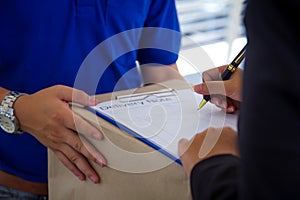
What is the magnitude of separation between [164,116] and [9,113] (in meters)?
0.28

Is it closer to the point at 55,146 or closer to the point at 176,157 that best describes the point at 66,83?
the point at 55,146

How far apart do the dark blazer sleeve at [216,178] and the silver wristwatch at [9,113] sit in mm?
397

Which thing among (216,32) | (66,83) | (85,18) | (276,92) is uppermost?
(276,92)

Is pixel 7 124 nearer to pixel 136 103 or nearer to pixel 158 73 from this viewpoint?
pixel 136 103

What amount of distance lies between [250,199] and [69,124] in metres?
→ 0.37

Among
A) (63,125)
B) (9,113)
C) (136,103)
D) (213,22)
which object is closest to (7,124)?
(9,113)

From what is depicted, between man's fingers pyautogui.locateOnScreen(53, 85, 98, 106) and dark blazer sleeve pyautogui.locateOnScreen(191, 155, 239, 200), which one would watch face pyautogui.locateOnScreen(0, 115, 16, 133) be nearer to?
man's fingers pyautogui.locateOnScreen(53, 85, 98, 106)

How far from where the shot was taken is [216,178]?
0.46 meters

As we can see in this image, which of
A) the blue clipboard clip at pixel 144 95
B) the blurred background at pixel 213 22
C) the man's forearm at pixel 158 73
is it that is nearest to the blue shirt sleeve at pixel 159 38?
the man's forearm at pixel 158 73

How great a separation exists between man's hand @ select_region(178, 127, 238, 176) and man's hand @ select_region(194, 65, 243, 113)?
0.51 feet

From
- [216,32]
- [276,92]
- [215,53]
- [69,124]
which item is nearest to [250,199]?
[276,92]

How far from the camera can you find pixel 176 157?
58 cm

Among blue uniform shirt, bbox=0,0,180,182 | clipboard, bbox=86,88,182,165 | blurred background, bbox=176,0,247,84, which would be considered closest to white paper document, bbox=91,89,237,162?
clipboard, bbox=86,88,182,165

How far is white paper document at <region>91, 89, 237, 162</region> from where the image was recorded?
2.04ft
